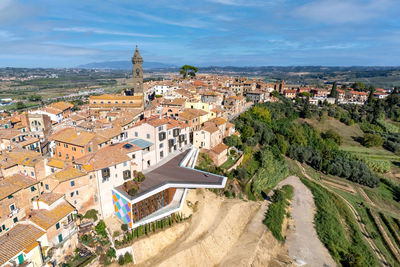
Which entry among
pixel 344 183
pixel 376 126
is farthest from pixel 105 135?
pixel 376 126

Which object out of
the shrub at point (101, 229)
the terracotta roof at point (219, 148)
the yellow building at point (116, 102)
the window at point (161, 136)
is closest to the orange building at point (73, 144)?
the window at point (161, 136)

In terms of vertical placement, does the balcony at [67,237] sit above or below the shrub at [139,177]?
below

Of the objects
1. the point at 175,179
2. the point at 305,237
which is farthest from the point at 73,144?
the point at 305,237

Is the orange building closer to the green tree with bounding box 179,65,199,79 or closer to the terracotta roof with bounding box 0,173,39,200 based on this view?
the terracotta roof with bounding box 0,173,39,200

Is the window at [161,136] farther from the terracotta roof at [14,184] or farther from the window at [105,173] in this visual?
the terracotta roof at [14,184]

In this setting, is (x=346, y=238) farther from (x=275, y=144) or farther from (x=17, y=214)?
(x=17, y=214)

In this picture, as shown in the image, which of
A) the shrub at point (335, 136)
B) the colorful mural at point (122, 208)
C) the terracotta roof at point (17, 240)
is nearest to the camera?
the terracotta roof at point (17, 240)
